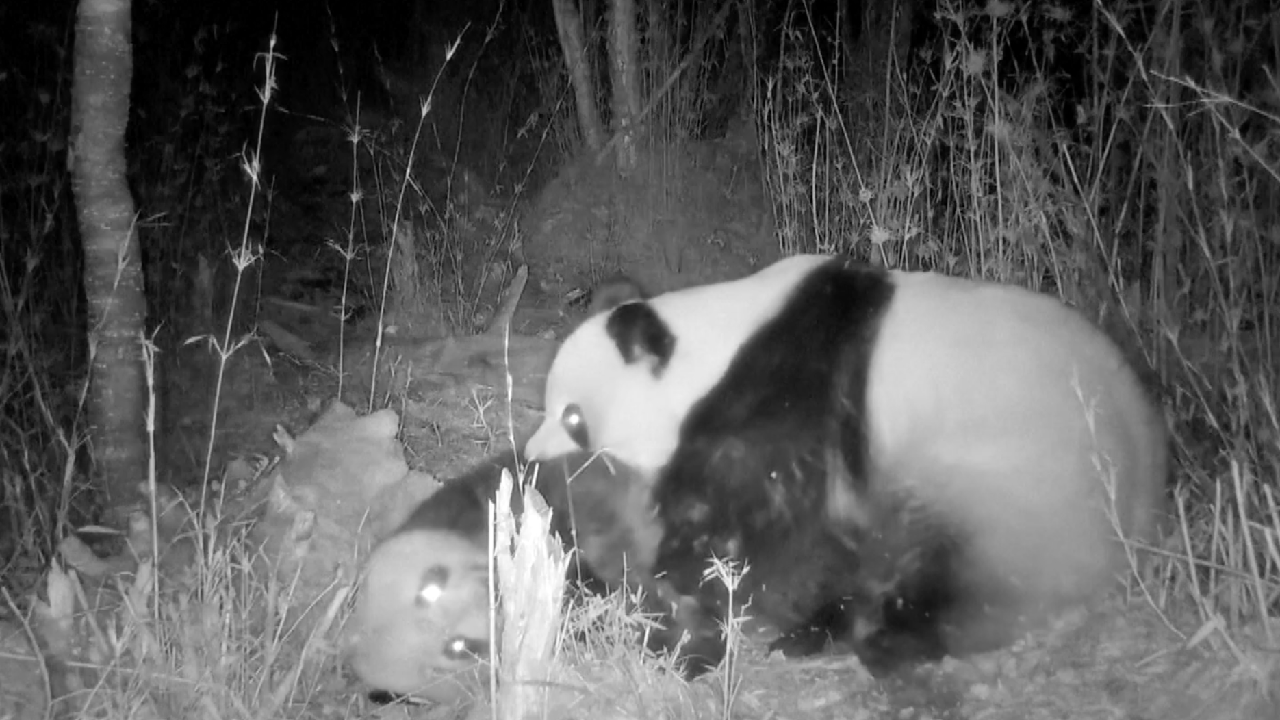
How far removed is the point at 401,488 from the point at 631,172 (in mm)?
3185

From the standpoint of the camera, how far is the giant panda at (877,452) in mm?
3051

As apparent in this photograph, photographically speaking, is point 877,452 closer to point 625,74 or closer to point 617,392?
point 617,392

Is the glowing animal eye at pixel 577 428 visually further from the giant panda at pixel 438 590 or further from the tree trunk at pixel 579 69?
the tree trunk at pixel 579 69

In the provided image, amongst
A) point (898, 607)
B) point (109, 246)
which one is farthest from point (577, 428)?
point (109, 246)

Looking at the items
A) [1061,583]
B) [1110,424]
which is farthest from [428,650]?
[1110,424]

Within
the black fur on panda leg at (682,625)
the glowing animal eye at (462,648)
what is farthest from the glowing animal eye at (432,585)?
the black fur on panda leg at (682,625)

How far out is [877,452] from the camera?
3.12 m

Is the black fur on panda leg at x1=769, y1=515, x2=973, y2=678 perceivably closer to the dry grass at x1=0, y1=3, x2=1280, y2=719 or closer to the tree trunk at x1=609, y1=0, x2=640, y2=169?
the dry grass at x1=0, y1=3, x2=1280, y2=719

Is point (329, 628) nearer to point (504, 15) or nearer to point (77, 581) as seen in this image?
point (77, 581)

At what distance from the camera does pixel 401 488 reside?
12.0ft

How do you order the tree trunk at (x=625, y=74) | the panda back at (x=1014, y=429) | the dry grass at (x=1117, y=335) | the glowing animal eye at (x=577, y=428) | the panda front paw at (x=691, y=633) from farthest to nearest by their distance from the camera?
1. the tree trunk at (x=625, y=74)
2. the glowing animal eye at (x=577, y=428)
3. the panda front paw at (x=691, y=633)
4. the panda back at (x=1014, y=429)
5. the dry grass at (x=1117, y=335)

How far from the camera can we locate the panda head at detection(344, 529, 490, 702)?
2.93 meters

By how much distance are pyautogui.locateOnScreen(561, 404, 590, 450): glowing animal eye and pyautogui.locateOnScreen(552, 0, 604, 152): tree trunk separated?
372cm

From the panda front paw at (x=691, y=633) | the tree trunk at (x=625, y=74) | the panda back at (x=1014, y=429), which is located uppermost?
the tree trunk at (x=625, y=74)
